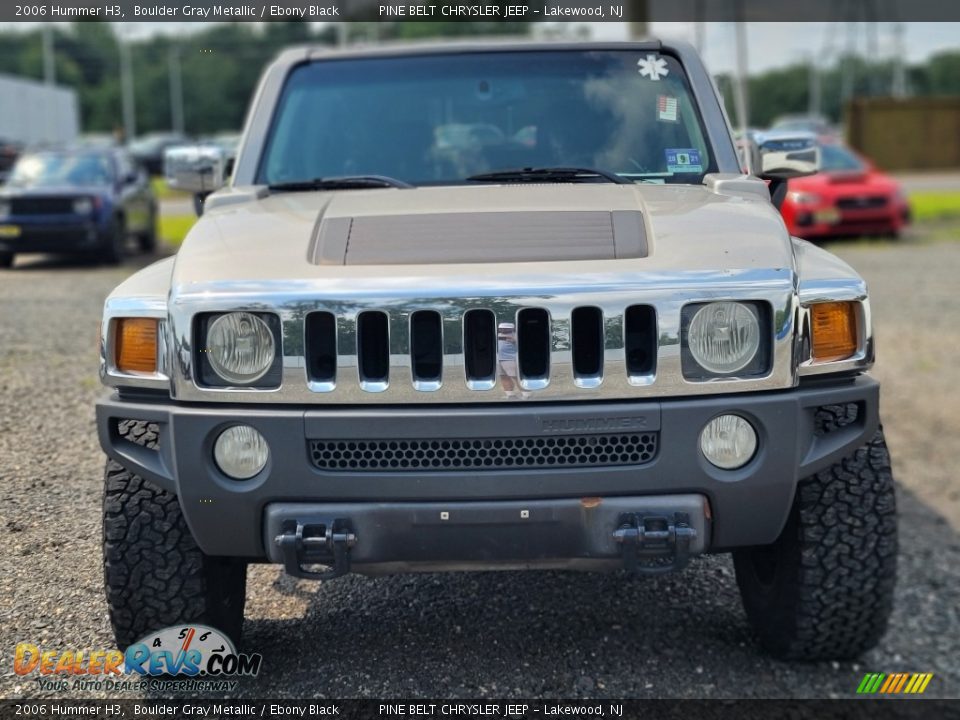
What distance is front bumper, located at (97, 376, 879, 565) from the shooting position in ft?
9.50

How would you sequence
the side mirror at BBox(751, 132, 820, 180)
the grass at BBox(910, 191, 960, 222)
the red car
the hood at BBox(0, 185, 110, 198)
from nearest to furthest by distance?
the side mirror at BBox(751, 132, 820, 180) < the hood at BBox(0, 185, 110, 198) < the red car < the grass at BBox(910, 191, 960, 222)

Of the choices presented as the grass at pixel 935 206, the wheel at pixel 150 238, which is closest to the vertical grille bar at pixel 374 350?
the wheel at pixel 150 238

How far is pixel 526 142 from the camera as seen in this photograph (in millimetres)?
4250

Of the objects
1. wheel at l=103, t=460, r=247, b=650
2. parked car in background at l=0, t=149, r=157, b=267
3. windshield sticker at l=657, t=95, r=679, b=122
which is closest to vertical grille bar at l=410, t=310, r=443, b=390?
wheel at l=103, t=460, r=247, b=650

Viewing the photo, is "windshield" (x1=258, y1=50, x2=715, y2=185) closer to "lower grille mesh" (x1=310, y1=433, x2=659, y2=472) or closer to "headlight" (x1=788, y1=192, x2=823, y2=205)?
"lower grille mesh" (x1=310, y1=433, x2=659, y2=472)

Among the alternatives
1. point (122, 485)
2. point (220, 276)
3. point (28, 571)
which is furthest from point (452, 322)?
point (28, 571)

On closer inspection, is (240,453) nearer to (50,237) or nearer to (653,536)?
(653,536)

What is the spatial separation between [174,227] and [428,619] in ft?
53.5

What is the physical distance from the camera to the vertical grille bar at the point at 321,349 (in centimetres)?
292

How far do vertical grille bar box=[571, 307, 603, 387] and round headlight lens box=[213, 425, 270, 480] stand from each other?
87 centimetres

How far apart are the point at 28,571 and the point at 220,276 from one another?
129 centimetres

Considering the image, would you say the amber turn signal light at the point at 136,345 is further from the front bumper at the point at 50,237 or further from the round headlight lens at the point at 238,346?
the front bumper at the point at 50,237

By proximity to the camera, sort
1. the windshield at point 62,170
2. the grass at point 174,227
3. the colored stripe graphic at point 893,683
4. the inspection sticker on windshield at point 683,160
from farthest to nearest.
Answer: the grass at point 174,227 → the windshield at point 62,170 → the inspection sticker on windshield at point 683,160 → the colored stripe graphic at point 893,683

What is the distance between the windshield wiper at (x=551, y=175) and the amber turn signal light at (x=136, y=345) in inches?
56.7
